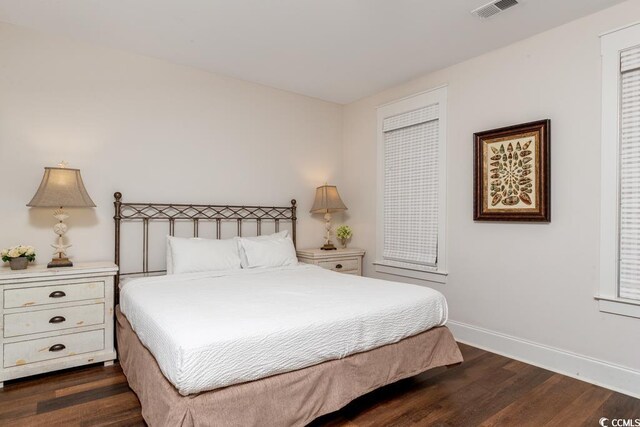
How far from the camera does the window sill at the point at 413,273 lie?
362 centimetres

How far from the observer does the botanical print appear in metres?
2.92

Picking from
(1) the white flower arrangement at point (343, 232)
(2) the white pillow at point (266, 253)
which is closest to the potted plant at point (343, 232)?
(1) the white flower arrangement at point (343, 232)

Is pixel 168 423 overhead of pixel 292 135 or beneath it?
beneath

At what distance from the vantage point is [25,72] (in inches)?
114

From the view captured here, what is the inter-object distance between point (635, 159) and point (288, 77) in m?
3.03

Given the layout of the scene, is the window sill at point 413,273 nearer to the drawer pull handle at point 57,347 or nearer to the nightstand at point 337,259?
the nightstand at point 337,259

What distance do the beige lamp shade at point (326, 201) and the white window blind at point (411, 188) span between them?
56cm

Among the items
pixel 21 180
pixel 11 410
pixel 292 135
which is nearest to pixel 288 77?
pixel 292 135

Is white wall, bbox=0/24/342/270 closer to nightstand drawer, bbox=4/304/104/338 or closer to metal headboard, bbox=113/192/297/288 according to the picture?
metal headboard, bbox=113/192/297/288

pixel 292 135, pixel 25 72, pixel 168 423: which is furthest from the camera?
pixel 292 135

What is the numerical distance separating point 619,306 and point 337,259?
2484mm

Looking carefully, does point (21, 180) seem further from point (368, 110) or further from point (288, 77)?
point (368, 110)

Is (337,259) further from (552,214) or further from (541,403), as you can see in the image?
(541,403)

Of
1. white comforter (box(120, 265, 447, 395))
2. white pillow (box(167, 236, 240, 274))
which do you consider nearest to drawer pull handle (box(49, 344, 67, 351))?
white comforter (box(120, 265, 447, 395))
